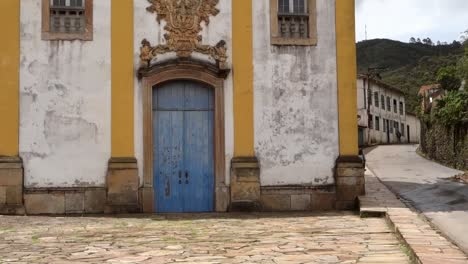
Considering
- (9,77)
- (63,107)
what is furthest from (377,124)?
(9,77)

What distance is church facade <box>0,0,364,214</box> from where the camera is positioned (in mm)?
11625

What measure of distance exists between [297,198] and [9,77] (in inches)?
244

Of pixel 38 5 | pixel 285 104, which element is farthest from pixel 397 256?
pixel 38 5

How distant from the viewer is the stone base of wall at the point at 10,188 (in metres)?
11.3

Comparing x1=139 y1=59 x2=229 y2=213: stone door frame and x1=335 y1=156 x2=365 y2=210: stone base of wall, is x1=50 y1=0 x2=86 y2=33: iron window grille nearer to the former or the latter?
x1=139 y1=59 x2=229 y2=213: stone door frame

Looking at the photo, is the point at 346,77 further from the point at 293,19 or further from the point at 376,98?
the point at 376,98

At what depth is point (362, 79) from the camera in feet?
166

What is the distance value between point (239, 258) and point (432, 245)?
211 cm

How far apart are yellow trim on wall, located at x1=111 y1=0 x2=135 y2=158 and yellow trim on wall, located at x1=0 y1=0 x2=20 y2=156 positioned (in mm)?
1866

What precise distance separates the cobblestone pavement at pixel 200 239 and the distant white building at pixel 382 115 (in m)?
37.4

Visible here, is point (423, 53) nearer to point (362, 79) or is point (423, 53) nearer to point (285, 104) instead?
point (362, 79)

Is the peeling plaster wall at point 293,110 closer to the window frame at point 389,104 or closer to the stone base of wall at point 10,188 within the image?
the stone base of wall at point 10,188

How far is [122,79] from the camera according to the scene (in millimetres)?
11805

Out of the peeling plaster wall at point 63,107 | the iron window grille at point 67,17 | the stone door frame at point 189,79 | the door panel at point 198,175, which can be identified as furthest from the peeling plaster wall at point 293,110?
the iron window grille at point 67,17
